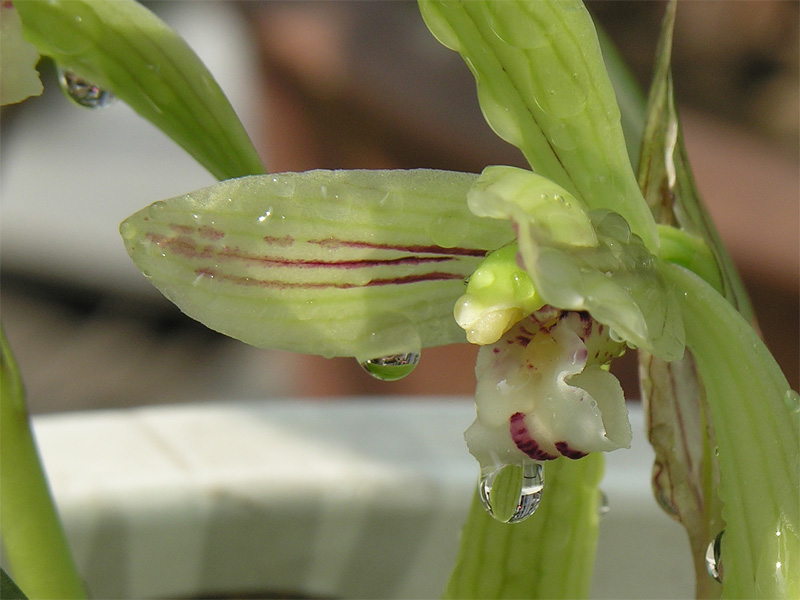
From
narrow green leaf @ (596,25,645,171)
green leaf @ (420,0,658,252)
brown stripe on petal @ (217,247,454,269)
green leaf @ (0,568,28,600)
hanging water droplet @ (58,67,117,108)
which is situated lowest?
green leaf @ (0,568,28,600)

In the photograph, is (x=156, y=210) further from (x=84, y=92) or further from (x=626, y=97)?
(x=626, y=97)

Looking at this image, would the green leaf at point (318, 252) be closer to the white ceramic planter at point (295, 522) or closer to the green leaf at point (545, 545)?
the green leaf at point (545, 545)

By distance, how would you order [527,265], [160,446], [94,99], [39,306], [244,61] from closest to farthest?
1. [527,265]
2. [94,99]
3. [160,446]
4. [39,306]
5. [244,61]

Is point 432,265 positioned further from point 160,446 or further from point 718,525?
point 160,446

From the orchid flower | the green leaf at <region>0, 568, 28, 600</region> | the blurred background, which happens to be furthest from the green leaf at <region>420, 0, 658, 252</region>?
the blurred background

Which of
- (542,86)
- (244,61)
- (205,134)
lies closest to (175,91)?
(205,134)

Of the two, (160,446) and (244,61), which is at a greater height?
(244,61)

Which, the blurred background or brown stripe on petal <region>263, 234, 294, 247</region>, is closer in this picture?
brown stripe on petal <region>263, 234, 294, 247</region>

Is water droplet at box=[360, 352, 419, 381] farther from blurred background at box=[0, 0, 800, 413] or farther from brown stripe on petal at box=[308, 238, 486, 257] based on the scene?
blurred background at box=[0, 0, 800, 413]
